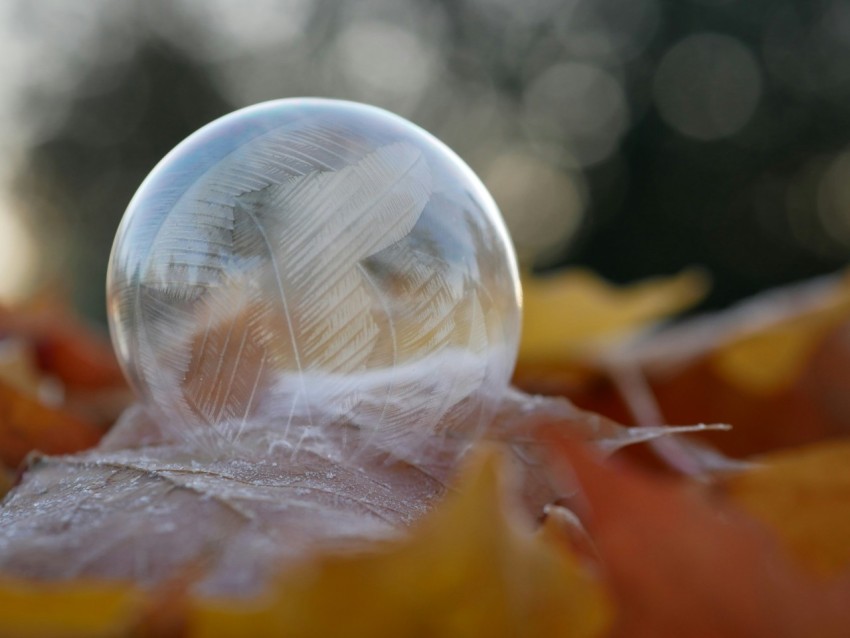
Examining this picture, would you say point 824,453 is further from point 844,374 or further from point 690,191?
point 690,191

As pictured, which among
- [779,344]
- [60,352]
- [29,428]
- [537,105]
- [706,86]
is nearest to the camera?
[29,428]

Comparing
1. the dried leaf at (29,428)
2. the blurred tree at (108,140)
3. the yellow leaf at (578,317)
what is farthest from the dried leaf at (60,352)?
the blurred tree at (108,140)

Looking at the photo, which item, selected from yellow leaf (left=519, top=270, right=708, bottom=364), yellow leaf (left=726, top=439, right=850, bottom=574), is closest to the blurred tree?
yellow leaf (left=519, top=270, right=708, bottom=364)

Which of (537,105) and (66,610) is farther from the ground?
(66,610)

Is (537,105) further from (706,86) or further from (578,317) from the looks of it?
(578,317)

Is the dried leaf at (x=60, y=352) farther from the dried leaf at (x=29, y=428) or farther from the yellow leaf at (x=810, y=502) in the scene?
the yellow leaf at (x=810, y=502)

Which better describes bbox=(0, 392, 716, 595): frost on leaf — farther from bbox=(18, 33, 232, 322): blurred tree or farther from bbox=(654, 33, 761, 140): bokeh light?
bbox=(18, 33, 232, 322): blurred tree

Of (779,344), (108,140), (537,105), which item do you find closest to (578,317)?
(779,344)

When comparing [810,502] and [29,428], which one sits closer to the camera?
[810,502]
